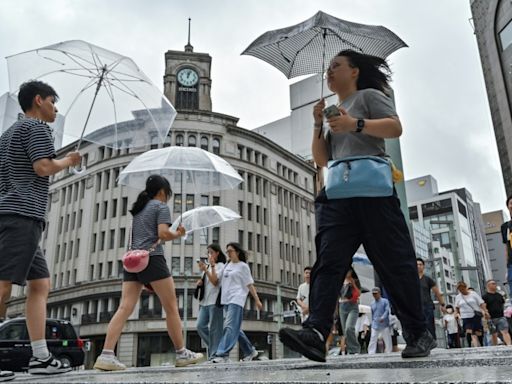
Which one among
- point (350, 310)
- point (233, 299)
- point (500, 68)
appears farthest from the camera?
point (500, 68)

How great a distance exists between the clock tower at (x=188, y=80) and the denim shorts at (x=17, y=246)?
52.7m

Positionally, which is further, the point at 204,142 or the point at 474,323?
the point at 204,142

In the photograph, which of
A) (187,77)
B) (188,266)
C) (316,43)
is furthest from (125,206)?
(316,43)

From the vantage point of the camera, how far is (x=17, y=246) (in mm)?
3076

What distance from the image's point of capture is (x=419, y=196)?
109 m

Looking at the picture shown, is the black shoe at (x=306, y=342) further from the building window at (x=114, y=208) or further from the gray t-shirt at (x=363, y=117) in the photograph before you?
the building window at (x=114, y=208)

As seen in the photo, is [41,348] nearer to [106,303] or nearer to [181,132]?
[106,303]

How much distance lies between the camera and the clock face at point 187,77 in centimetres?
5603

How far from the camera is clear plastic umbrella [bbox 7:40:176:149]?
216 inches

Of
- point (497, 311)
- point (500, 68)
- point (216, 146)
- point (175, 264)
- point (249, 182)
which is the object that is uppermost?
point (216, 146)

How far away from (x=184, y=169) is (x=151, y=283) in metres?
3.49

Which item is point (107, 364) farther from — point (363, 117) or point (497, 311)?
point (497, 311)

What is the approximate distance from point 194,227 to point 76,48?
4.41 metres

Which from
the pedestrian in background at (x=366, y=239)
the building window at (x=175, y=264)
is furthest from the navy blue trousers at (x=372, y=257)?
the building window at (x=175, y=264)
